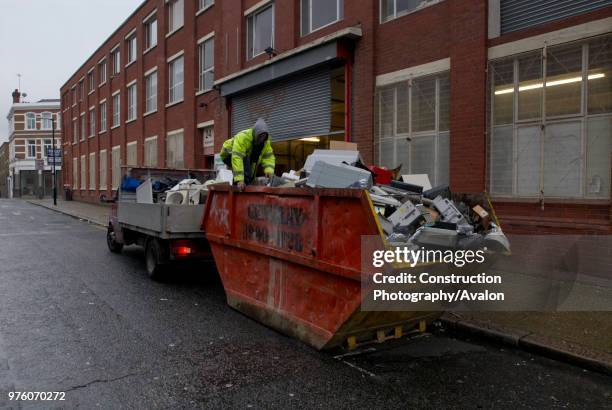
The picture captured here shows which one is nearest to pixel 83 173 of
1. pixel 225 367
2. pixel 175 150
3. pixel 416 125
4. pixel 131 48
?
pixel 131 48

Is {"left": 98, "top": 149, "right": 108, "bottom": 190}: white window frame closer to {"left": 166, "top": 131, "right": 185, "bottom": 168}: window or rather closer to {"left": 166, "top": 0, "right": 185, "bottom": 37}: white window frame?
{"left": 166, "top": 131, "right": 185, "bottom": 168}: window

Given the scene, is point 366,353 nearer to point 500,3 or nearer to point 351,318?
point 351,318

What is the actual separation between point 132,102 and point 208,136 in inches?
428

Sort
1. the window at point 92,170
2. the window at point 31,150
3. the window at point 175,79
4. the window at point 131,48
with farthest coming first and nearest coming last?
1. the window at point 31,150
2. the window at point 92,170
3. the window at point 131,48
4. the window at point 175,79

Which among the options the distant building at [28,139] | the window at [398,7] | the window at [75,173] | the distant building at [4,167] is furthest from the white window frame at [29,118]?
the window at [398,7]

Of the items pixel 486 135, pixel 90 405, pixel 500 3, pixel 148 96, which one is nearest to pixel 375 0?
pixel 500 3

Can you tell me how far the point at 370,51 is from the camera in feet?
36.8

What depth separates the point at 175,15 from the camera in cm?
2222

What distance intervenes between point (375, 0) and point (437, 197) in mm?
7931

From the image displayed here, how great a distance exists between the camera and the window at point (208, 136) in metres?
19.0

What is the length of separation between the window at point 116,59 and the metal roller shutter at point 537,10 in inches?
1046

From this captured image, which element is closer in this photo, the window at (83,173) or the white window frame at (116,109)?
the white window frame at (116,109)

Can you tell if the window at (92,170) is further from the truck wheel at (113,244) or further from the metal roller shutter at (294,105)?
the truck wheel at (113,244)

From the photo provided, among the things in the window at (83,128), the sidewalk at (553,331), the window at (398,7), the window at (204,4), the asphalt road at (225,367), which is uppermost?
the window at (204,4)
